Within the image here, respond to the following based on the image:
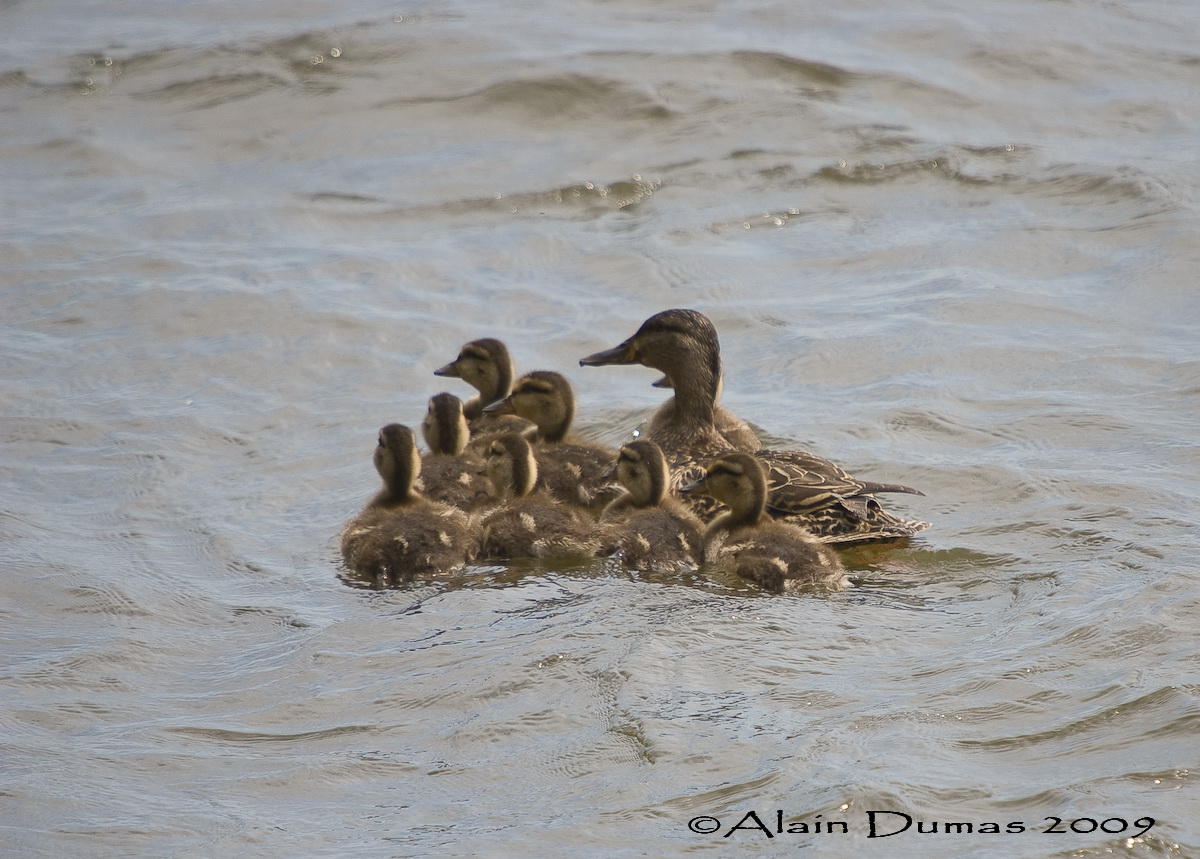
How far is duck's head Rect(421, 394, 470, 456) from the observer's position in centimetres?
716

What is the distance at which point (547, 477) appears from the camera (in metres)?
7.15

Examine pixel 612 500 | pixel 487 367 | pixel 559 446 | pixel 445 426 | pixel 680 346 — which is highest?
pixel 680 346

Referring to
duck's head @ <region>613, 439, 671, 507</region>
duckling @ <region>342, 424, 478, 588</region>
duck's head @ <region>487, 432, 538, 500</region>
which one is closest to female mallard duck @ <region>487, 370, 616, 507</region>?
duck's head @ <region>487, 432, 538, 500</region>

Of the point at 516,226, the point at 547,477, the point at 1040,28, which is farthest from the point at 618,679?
the point at 1040,28

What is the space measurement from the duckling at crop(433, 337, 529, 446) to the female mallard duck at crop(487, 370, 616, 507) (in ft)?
0.30

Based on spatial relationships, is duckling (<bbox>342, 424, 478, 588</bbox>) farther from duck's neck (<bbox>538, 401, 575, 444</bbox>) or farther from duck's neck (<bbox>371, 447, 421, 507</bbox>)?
duck's neck (<bbox>538, 401, 575, 444</bbox>)

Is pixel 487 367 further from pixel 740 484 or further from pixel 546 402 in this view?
pixel 740 484

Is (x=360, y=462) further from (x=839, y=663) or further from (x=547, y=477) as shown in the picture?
(x=839, y=663)

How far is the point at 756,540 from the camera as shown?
20.3 ft

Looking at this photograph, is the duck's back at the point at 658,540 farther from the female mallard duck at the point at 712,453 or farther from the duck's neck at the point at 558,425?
the duck's neck at the point at 558,425

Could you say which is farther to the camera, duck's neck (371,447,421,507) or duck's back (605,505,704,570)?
duck's neck (371,447,421,507)

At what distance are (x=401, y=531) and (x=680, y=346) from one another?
1830 mm

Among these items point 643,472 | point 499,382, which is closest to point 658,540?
point 643,472

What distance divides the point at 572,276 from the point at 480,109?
328 centimetres
